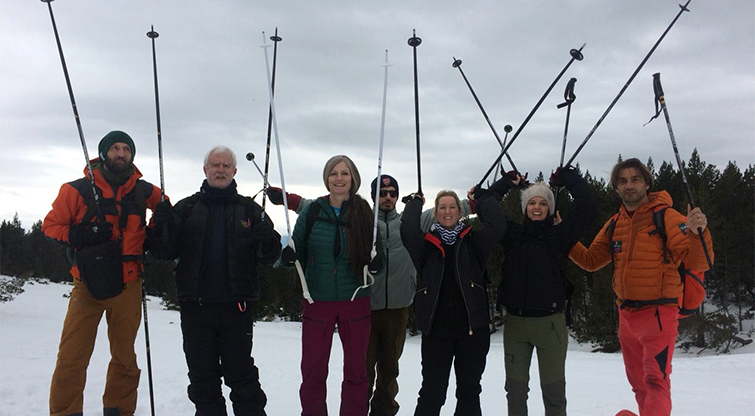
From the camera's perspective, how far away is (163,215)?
3.55 m

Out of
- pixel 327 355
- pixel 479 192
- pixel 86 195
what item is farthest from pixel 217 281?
pixel 479 192

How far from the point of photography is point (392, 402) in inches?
174

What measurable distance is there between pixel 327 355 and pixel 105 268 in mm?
1809

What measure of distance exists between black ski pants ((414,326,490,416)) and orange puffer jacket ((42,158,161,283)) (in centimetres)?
243

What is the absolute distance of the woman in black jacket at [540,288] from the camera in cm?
356

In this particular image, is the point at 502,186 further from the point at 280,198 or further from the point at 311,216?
the point at 280,198

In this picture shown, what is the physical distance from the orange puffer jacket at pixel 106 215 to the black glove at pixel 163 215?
15.4 inches

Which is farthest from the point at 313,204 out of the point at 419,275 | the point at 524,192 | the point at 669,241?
the point at 669,241

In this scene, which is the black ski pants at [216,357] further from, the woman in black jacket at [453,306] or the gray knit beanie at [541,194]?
the gray knit beanie at [541,194]

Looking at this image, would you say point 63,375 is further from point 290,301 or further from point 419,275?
point 290,301

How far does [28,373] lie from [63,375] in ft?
10.2

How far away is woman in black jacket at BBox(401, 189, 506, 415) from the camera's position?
3.52 meters

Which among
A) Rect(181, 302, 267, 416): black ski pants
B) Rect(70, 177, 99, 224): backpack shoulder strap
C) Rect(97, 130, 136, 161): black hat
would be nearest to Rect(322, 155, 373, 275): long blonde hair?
Rect(181, 302, 267, 416): black ski pants

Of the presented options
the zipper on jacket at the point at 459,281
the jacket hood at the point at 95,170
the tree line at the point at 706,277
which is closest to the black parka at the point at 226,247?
the jacket hood at the point at 95,170
